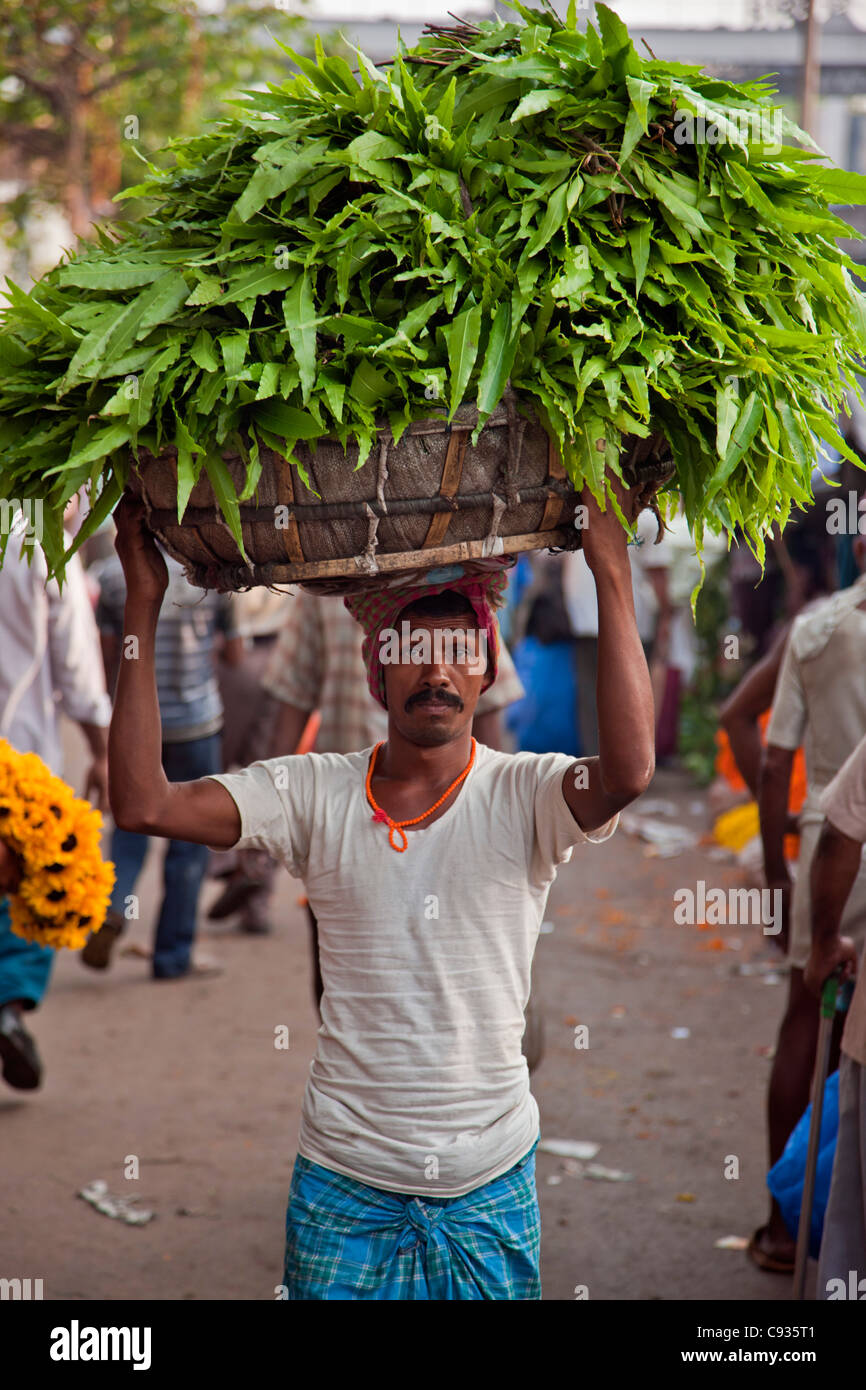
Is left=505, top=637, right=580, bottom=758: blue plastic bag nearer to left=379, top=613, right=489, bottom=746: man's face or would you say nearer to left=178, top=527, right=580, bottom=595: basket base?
left=379, top=613, right=489, bottom=746: man's face

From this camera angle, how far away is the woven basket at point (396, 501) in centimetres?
195

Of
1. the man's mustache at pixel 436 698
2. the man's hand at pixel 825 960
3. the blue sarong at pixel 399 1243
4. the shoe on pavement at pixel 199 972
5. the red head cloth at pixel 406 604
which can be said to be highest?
the red head cloth at pixel 406 604

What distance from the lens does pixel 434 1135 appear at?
2.39 m

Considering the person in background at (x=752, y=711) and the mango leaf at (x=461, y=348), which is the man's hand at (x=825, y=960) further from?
the mango leaf at (x=461, y=348)

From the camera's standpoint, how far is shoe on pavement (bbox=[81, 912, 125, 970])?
6242 mm

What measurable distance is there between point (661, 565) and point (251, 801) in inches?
289

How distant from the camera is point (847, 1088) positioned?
3123mm

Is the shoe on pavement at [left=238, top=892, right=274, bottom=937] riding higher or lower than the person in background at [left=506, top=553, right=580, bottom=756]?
lower

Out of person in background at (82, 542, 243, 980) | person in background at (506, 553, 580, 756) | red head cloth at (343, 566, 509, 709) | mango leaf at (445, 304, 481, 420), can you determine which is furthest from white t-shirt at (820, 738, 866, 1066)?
person in background at (506, 553, 580, 756)

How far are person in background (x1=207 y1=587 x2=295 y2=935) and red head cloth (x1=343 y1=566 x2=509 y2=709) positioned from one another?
4.90m

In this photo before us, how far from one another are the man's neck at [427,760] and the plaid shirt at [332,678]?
1853 millimetres

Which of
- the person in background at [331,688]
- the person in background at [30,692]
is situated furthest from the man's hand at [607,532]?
the person in background at [30,692]
